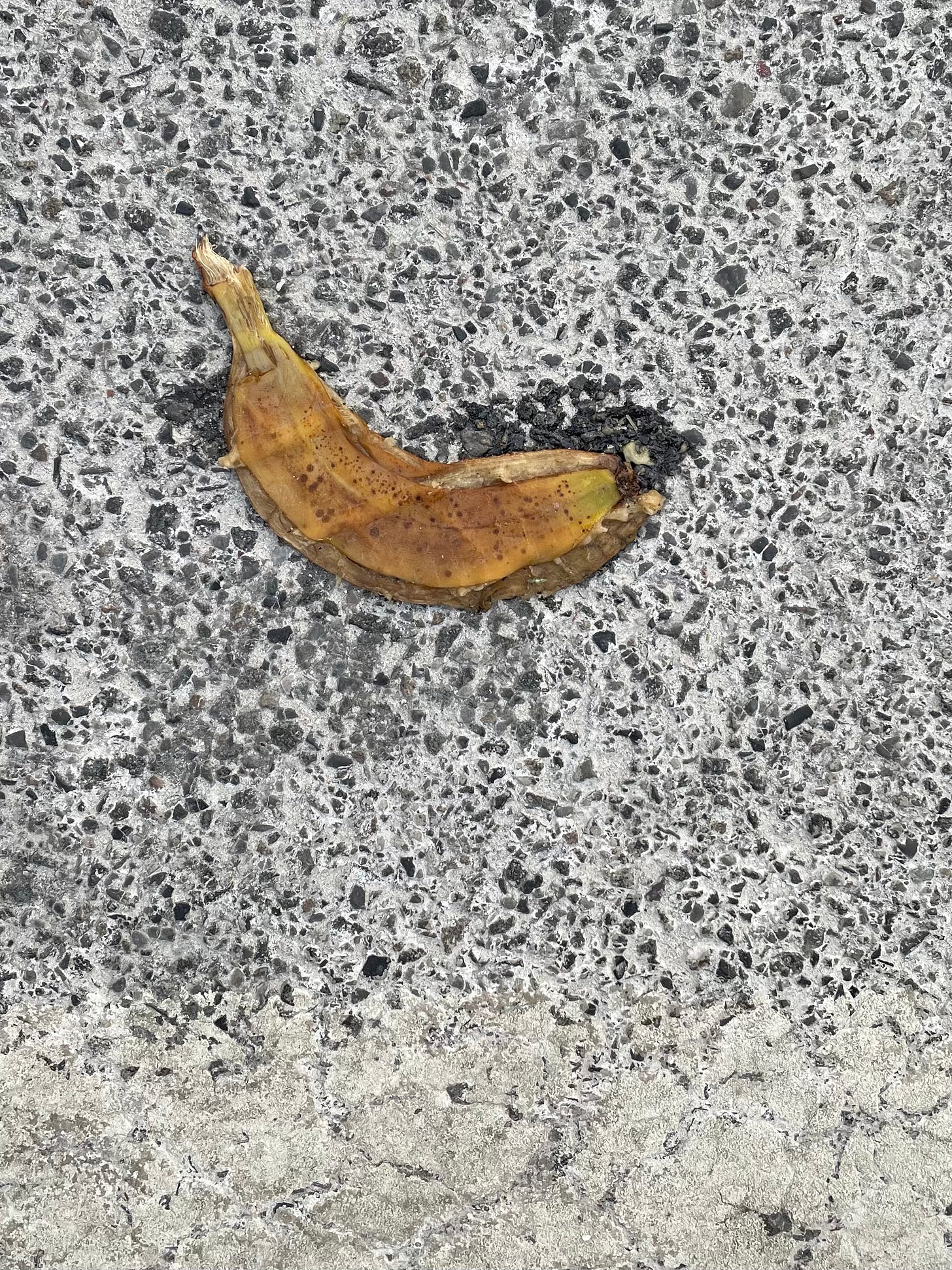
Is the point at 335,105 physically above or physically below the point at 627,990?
above

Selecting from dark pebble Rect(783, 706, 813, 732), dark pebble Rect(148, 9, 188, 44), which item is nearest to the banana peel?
dark pebble Rect(148, 9, 188, 44)

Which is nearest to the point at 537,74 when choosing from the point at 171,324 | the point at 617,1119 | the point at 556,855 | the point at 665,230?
the point at 665,230

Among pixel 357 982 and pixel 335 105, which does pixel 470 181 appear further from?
pixel 357 982

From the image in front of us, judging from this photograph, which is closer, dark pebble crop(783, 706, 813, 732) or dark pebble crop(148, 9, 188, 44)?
dark pebble crop(148, 9, 188, 44)

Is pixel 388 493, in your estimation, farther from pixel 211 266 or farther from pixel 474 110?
pixel 474 110

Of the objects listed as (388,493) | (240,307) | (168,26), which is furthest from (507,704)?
(168,26)

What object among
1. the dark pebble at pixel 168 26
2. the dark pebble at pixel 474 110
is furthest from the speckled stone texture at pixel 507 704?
the dark pebble at pixel 168 26

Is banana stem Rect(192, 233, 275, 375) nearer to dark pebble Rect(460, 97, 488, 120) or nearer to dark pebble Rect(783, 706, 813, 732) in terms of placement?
dark pebble Rect(460, 97, 488, 120)
